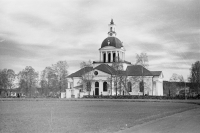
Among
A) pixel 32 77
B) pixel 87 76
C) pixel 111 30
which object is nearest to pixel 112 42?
pixel 111 30

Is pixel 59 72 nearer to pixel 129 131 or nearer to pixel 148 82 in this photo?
pixel 148 82

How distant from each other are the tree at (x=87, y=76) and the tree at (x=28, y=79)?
1280cm

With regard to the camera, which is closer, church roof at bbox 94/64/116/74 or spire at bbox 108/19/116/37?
church roof at bbox 94/64/116/74

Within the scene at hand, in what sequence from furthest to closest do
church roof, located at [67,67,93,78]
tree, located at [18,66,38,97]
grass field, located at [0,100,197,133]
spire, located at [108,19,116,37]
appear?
spire, located at [108,19,116,37]
church roof, located at [67,67,93,78]
tree, located at [18,66,38,97]
grass field, located at [0,100,197,133]

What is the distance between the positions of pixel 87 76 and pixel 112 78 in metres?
7.01

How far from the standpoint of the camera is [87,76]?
275ft

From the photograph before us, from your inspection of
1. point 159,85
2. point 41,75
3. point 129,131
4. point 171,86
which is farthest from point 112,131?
point 171,86

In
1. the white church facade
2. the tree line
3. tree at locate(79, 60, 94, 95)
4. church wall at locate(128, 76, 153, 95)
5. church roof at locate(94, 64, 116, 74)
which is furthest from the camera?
church roof at locate(94, 64, 116, 74)

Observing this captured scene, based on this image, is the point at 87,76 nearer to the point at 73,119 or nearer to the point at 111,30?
the point at 111,30

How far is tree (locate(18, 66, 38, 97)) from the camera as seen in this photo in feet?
244

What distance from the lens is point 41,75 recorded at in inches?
3029

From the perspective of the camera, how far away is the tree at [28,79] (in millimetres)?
74250

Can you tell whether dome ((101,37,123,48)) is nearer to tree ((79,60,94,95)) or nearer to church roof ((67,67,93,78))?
church roof ((67,67,93,78))

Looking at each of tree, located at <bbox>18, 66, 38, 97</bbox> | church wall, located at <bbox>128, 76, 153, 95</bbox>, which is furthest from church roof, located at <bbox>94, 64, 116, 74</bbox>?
tree, located at <bbox>18, 66, 38, 97</bbox>
